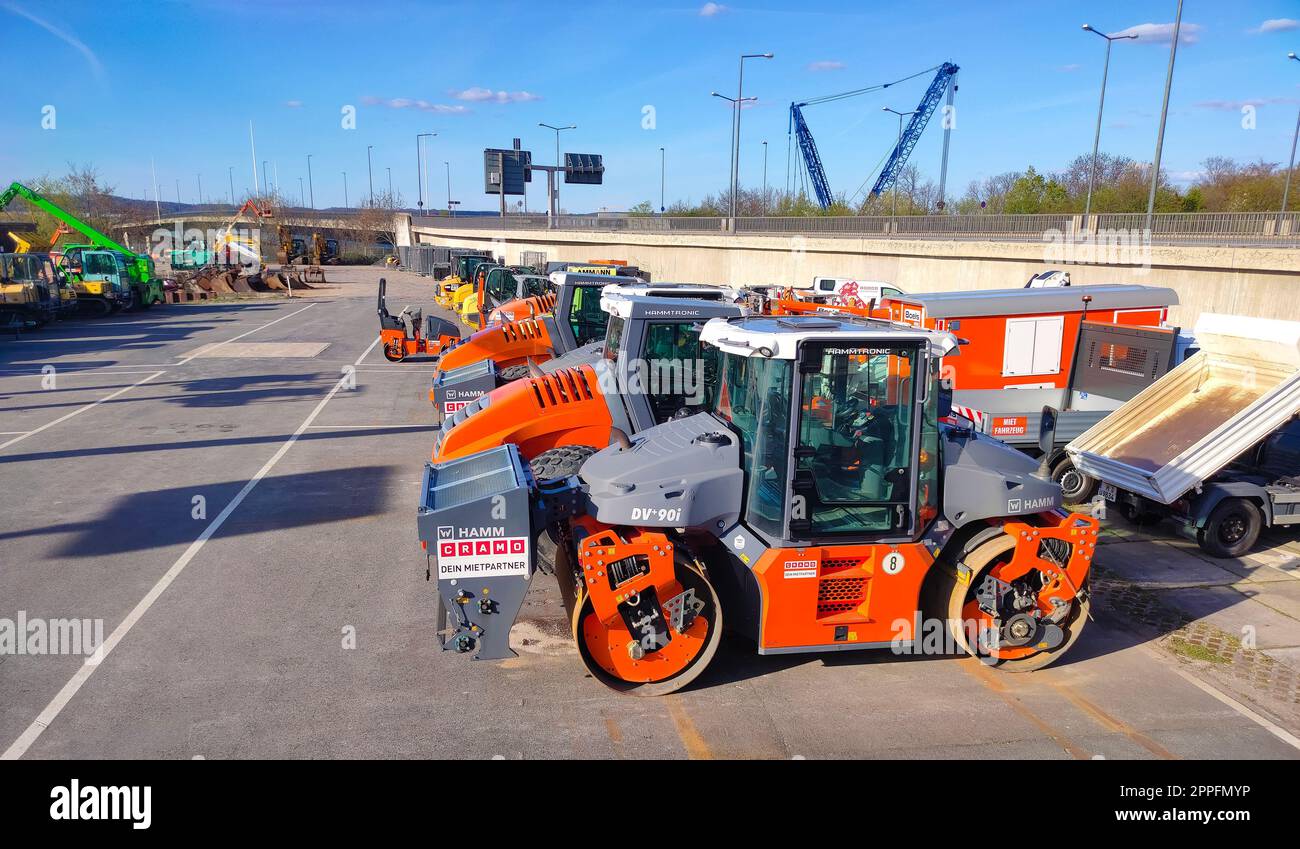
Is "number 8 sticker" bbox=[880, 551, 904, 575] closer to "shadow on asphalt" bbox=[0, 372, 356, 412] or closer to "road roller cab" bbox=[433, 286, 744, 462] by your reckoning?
"road roller cab" bbox=[433, 286, 744, 462]

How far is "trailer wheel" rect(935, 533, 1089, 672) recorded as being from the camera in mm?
5887

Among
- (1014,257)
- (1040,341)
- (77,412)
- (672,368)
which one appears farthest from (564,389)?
(1014,257)

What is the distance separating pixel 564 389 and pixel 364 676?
3452mm

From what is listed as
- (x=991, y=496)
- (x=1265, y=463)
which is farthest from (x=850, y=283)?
(x=991, y=496)

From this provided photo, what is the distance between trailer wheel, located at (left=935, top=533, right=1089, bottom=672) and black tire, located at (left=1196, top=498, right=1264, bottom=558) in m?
3.64

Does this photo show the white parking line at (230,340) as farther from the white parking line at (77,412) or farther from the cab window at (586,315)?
the cab window at (586,315)

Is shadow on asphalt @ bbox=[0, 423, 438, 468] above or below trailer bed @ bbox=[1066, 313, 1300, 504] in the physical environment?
below

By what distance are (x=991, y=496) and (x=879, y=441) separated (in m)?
1.00

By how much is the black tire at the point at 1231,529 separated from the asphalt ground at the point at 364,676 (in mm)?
2258

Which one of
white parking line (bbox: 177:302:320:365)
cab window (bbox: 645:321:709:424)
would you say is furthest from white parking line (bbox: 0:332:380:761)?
white parking line (bbox: 177:302:320:365)

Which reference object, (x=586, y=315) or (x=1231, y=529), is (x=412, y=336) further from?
(x=1231, y=529)

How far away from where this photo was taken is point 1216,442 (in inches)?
342

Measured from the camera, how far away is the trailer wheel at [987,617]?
5887 millimetres

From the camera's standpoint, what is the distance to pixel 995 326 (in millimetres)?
12742
